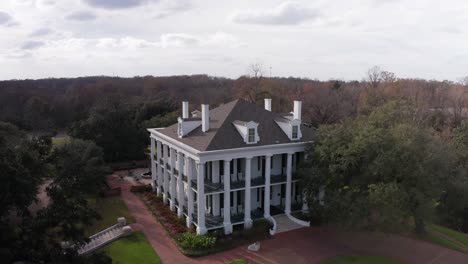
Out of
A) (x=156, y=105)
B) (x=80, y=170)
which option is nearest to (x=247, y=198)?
(x=80, y=170)

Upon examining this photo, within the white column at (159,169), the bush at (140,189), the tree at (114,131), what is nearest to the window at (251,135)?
the white column at (159,169)

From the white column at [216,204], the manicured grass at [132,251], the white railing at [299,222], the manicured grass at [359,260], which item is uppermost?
the white column at [216,204]

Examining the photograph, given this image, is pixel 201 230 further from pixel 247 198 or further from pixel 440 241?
pixel 440 241

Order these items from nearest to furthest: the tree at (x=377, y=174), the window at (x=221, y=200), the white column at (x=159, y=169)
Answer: the tree at (x=377, y=174)
the window at (x=221, y=200)
the white column at (x=159, y=169)

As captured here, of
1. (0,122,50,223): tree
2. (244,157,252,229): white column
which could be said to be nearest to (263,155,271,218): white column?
(244,157,252,229): white column

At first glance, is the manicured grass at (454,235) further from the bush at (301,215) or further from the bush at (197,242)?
the bush at (197,242)

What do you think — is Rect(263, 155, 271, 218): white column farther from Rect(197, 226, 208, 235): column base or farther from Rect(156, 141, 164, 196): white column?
Rect(156, 141, 164, 196): white column

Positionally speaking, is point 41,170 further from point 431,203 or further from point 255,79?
point 255,79
